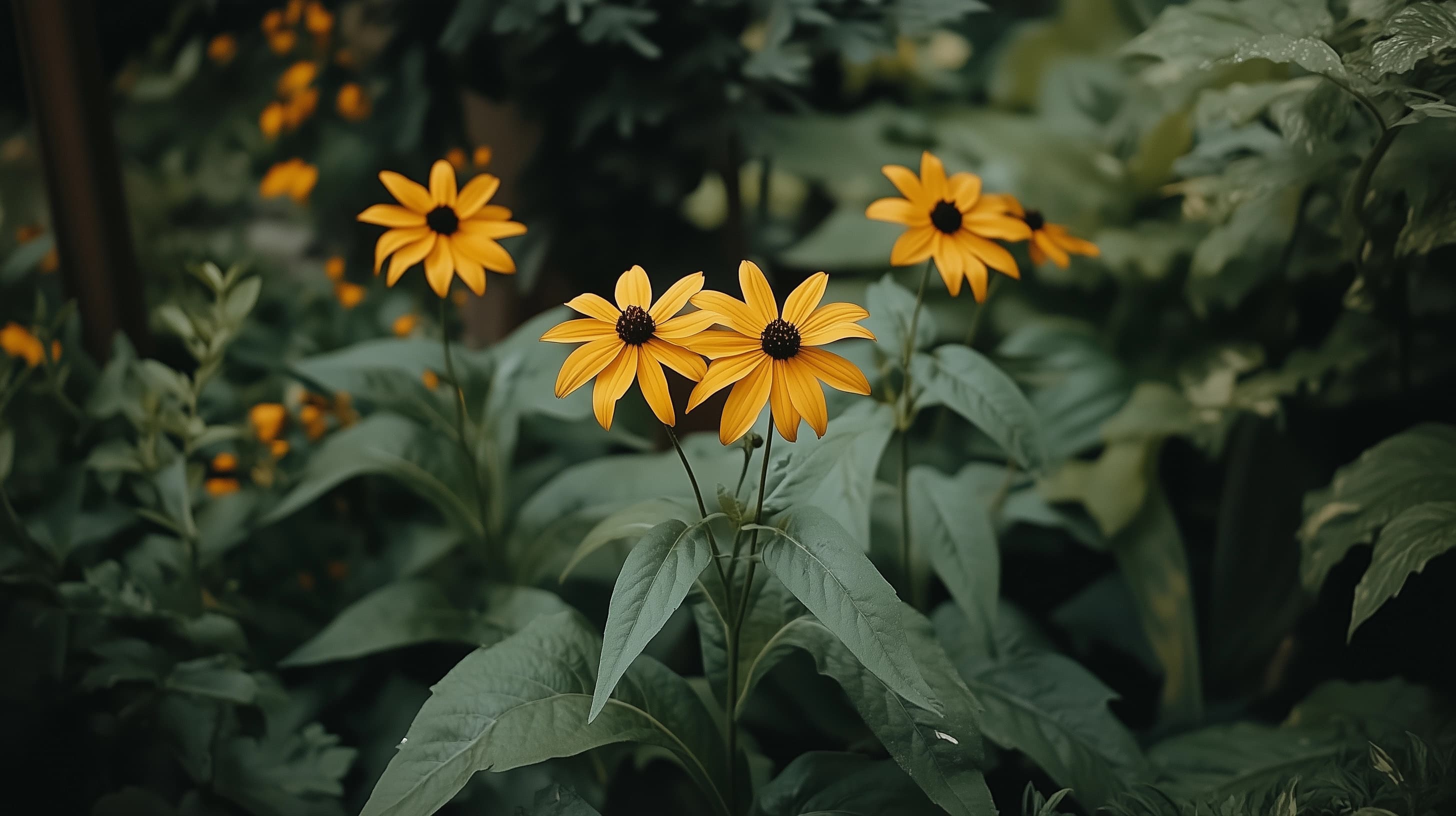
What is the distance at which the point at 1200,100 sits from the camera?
992 millimetres

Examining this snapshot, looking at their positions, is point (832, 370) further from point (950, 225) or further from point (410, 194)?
point (410, 194)

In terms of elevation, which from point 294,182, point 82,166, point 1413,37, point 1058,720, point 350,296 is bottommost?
point 1058,720

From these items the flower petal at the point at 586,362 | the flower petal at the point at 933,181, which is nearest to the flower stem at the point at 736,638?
the flower petal at the point at 586,362

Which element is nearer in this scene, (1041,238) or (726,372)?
(726,372)

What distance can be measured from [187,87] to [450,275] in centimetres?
114

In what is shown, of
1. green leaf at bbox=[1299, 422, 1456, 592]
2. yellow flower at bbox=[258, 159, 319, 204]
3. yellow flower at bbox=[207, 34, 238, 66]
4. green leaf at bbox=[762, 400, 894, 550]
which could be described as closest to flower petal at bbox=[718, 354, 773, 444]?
green leaf at bbox=[762, 400, 894, 550]

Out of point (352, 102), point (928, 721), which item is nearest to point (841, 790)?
point (928, 721)

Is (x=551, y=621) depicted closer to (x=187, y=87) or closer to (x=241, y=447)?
(x=241, y=447)

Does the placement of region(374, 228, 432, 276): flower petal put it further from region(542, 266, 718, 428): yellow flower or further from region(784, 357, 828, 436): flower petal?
region(784, 357, 828, 436): flower petal

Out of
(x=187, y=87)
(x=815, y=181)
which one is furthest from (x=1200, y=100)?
(x=187, y=87)

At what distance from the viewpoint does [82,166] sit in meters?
0.98

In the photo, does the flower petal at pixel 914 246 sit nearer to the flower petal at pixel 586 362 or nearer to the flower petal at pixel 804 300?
the flower petal at pixel 804 300

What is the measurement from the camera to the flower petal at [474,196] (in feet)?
2.39

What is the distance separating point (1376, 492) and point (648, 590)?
2.20ft
